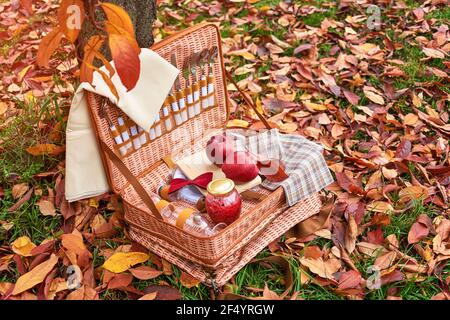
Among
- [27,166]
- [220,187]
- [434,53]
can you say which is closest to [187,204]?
[220,187]

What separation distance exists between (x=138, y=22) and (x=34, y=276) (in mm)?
1200

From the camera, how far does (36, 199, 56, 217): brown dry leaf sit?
220cm

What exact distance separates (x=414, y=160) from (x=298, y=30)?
54.0 inches

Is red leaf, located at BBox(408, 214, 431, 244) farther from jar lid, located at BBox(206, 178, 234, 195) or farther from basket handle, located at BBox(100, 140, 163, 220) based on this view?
basket handle, located at BBox(100, 140, 163, 220)

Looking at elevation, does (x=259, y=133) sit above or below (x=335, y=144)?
above

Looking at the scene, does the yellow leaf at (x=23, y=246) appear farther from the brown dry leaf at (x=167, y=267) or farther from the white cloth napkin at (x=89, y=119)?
the brown dry leaf at (x=167, y=267)

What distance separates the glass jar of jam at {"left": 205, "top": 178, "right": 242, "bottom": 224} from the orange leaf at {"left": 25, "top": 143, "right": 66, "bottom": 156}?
837 mm

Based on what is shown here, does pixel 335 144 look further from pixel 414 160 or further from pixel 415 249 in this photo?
pixel 415 249

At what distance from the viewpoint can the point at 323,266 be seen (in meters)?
1.97

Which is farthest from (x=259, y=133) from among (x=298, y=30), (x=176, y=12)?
(x=176, y=12)

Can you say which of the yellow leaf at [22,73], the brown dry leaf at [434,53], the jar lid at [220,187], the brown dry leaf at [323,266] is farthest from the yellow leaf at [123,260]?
the brown dry leaf at [434,53]

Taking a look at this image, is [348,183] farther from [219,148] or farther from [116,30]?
[116,30]

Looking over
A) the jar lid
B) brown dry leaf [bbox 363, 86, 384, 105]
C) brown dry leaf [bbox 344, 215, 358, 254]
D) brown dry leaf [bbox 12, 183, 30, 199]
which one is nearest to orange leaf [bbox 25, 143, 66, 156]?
brown dry leaf [bbox 12, 183, 30, 199]

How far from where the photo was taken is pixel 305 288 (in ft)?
6.31
